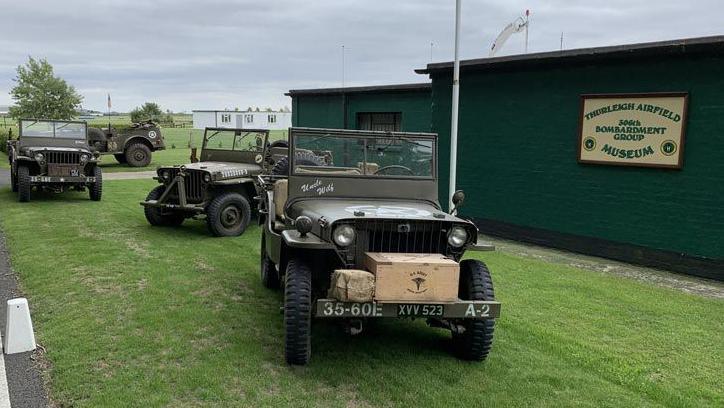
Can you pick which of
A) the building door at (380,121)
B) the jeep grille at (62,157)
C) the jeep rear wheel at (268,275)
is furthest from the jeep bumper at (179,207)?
the building door at (380,121)

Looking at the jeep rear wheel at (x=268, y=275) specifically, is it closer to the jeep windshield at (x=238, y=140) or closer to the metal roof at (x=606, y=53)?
the jeep windshield at (x=238, y=140)

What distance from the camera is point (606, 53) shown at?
8773 mm

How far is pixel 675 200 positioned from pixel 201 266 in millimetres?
6411

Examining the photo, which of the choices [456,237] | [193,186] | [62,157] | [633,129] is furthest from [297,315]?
[62,157]

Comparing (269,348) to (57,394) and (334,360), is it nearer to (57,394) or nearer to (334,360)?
(334,360)

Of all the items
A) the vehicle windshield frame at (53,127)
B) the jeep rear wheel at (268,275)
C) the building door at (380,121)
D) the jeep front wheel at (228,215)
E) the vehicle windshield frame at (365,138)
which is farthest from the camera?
the building door at (380,121)

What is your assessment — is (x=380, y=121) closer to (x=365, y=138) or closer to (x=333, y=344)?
(x=365, y=138)

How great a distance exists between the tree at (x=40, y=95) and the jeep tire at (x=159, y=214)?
2446 cm

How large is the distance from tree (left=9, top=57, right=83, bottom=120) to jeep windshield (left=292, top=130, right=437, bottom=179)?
97.0ft

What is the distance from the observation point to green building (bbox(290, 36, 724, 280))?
26.3ft

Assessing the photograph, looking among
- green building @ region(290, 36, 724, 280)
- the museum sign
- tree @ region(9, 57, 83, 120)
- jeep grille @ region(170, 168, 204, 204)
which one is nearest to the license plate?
green building @ region(290, 36, 724, 280)

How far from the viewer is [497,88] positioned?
35.0 feet

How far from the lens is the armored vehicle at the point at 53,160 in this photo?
1207 centimetres

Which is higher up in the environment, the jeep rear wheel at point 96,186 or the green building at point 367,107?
the green building at point 367,107
